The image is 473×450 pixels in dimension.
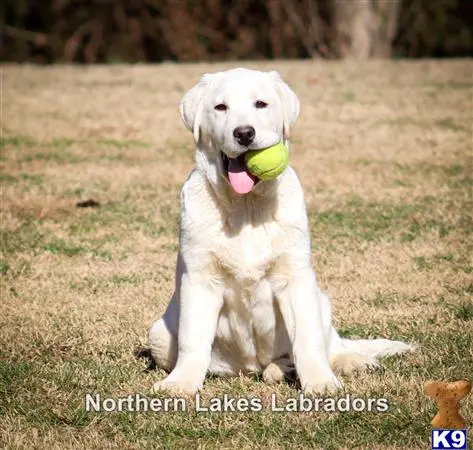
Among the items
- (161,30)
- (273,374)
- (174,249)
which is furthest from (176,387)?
(161,30)

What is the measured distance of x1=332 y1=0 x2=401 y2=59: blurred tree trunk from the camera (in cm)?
1995

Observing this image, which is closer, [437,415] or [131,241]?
[437,415]

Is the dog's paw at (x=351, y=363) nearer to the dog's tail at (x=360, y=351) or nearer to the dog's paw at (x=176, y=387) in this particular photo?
the dog's tail at (x=360, y=351)

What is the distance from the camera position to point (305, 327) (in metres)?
4.19

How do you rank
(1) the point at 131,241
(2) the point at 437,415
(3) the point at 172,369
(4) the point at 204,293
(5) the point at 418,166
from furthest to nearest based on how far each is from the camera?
(5) the point at 418,166 → (1) the point at 131,241 → (3) the point at 172,369 → (4) the point at 204,293 → (2) the point at 437,415

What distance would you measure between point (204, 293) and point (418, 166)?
250 inches

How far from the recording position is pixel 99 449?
3.63 metres

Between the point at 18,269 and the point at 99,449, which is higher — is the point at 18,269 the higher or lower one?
the lower one

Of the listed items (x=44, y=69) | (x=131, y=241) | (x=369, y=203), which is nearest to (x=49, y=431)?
(x=131, y=241)

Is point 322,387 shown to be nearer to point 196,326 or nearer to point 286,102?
point 196,326

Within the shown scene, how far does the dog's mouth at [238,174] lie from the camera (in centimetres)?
421

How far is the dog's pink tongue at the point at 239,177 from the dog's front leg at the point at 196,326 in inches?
17.2

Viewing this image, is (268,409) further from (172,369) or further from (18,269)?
(18,269)

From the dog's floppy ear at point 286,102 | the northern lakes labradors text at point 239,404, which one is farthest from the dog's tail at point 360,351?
the dog's floppy ear at point 286,102
